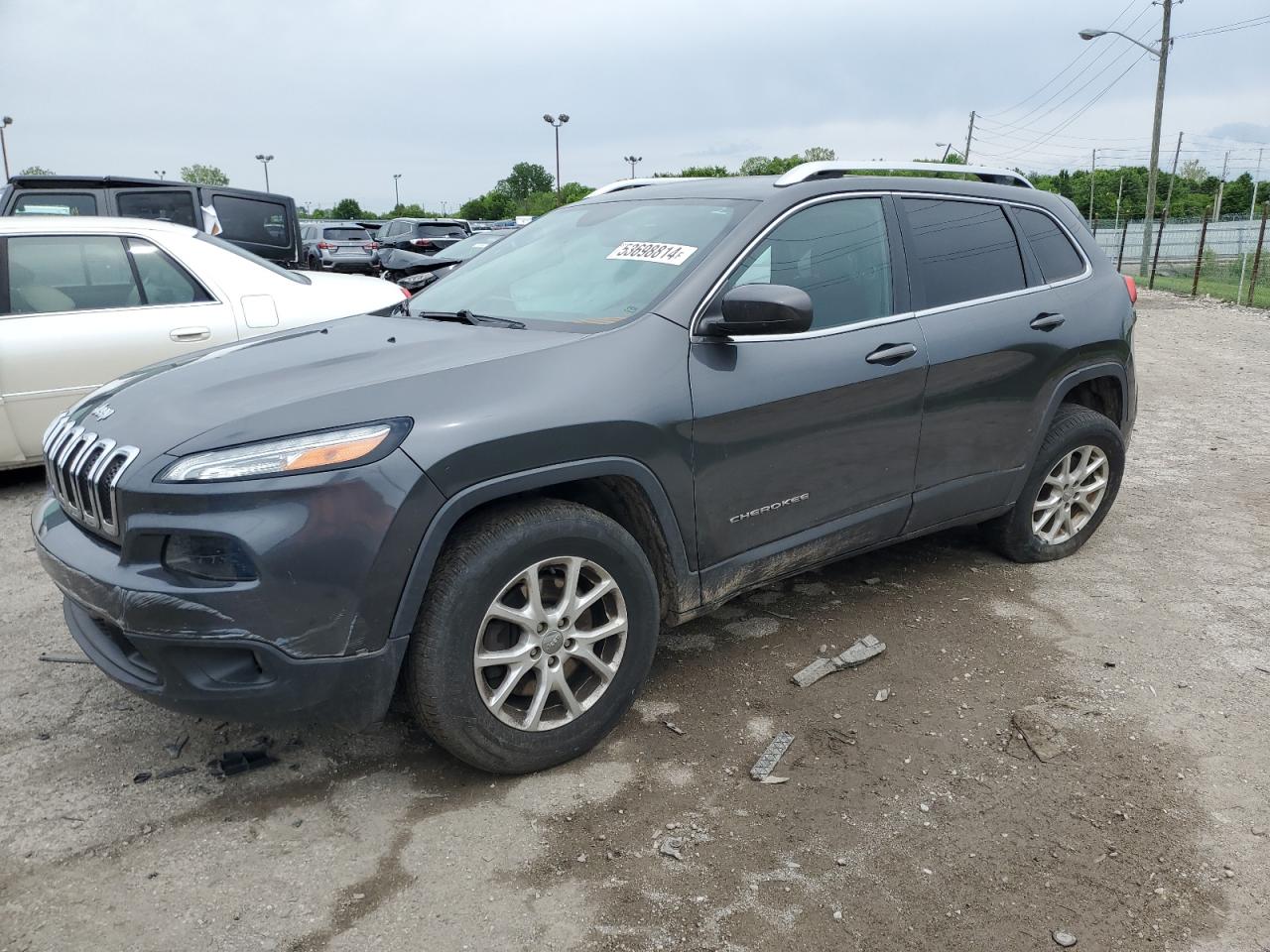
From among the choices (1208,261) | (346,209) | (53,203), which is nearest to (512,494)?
(53,203)

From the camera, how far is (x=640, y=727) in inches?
128

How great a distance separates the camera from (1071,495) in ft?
15.3

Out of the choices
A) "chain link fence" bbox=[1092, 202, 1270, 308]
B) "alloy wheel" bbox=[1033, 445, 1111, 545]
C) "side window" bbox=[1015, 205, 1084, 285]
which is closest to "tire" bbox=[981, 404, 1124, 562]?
"alloy wheel" bbox=[1033, 445, 1111, 545]

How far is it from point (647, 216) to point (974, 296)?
139 centimetres

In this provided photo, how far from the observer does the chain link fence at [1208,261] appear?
→ 1908cm

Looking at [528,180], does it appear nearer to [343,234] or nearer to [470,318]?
[343,234]

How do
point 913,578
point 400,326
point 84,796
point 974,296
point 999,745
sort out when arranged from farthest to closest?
point 913,578 → point 974,296 → point 400,326 → point 999,745 → point 84,796

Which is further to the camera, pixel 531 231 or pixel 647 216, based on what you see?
pixel 531 231

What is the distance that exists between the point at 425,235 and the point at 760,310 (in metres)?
21.4

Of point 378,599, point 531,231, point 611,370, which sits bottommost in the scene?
point 378,599

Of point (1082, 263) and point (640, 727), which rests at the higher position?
point (1082, 263)

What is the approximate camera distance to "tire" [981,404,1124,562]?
14.5 ft

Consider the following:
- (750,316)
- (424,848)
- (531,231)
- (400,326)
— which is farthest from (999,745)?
(531,231)

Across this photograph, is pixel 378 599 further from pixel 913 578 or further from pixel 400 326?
pixel 913 578
